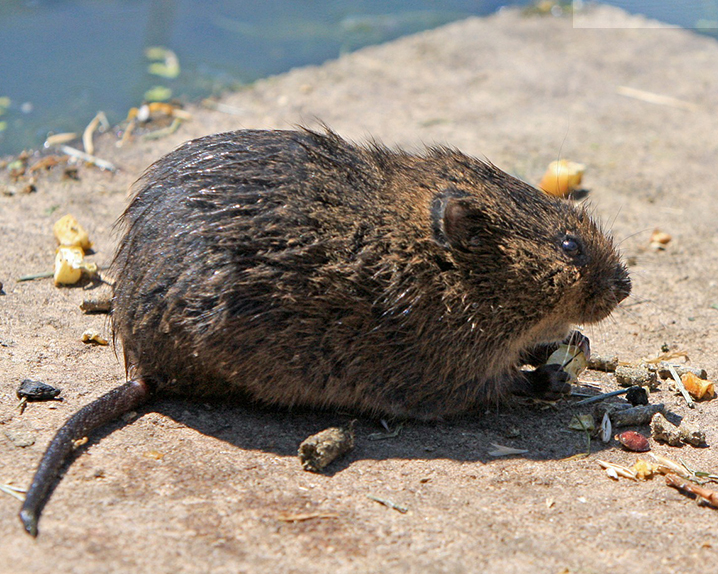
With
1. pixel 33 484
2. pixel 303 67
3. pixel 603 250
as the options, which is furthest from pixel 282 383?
pixel 303 67

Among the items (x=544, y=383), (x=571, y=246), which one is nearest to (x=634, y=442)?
(x=544, y=383)

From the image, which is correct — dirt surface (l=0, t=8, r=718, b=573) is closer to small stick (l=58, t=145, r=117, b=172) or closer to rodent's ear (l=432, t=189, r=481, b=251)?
small stick (l=58, t=145, r=117, b=172)

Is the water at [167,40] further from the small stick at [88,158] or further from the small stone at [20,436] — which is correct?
the small stone at [20,436]

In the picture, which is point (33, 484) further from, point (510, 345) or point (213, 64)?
point (213, 64)

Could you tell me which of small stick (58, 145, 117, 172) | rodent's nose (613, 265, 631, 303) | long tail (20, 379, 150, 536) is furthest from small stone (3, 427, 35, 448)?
small stick (58, 145, 117, 172)

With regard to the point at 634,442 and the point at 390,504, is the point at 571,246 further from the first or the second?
the point at 390,504
